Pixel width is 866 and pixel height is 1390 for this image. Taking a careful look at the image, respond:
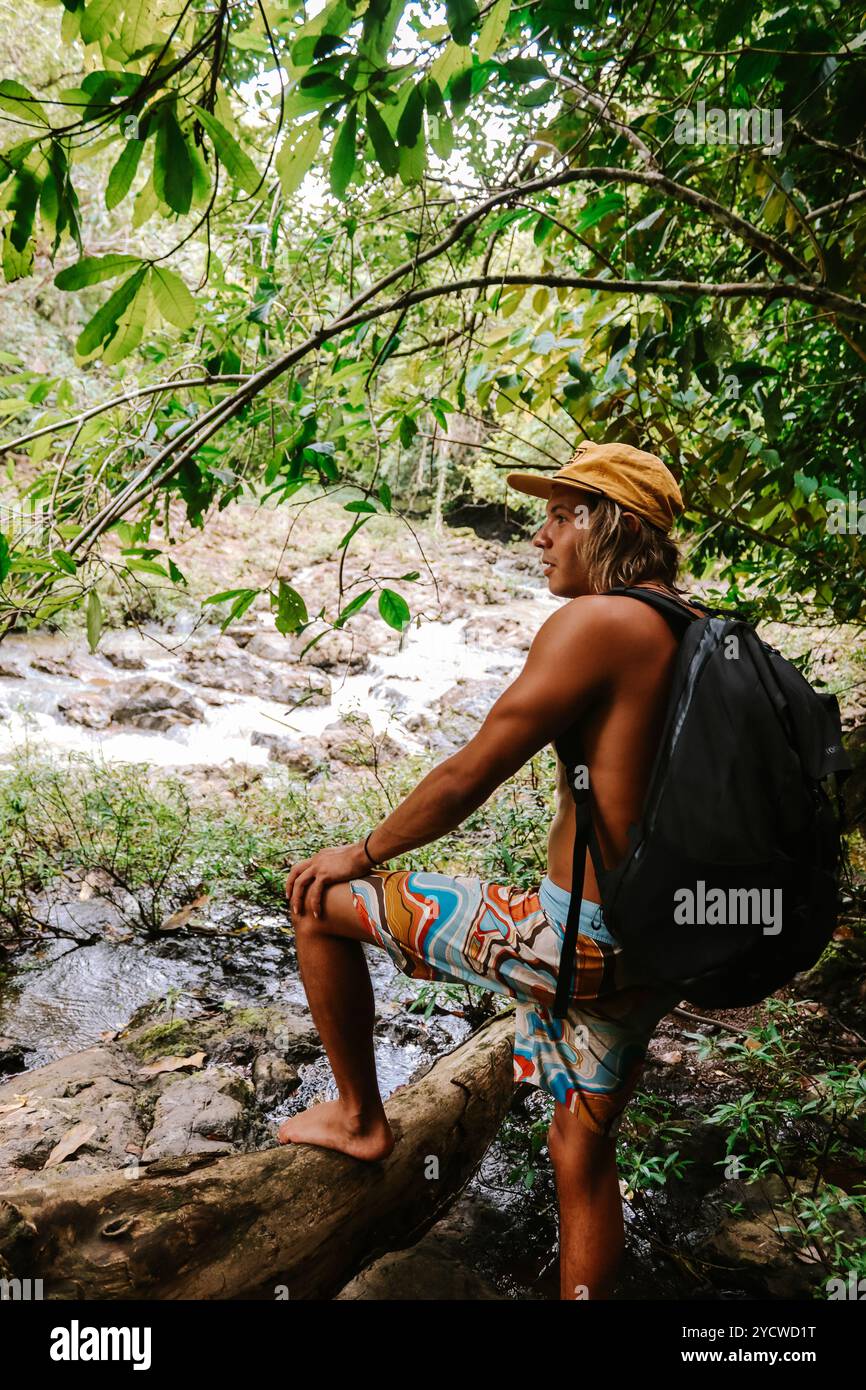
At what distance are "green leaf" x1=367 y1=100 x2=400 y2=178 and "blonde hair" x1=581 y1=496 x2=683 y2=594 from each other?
0.74m

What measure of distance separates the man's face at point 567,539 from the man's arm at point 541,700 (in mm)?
249

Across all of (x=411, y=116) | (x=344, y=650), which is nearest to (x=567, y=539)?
(x=411, y=116)

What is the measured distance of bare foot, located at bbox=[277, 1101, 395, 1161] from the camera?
1.83 meters

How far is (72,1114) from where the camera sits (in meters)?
2.74

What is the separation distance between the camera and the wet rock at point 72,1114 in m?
2.50

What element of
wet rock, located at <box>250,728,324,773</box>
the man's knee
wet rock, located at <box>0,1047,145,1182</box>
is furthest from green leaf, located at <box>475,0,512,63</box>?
wet rock, located at <box>250,728,324,773</box>

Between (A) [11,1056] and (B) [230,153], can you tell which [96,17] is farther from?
(A) [11,1056]

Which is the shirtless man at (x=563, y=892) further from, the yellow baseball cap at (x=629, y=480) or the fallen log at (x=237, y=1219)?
the fallen log at (x=237, y=1219)

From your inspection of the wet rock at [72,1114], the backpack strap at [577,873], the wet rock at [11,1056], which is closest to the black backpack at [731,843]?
the backpack strap at [577,873]

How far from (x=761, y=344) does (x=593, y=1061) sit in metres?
3.29

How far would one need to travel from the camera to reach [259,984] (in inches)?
161

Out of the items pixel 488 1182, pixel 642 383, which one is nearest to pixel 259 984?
pixel 488 1182
